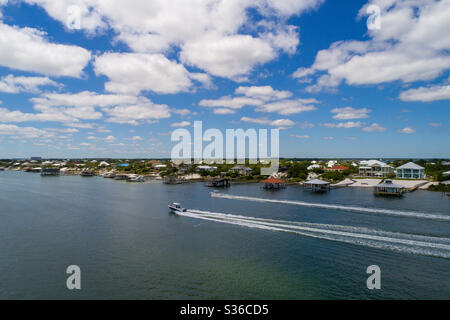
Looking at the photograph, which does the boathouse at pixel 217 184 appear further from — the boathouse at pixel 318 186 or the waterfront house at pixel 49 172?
the waterfront house at pixel 49 172

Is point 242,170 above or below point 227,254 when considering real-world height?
above

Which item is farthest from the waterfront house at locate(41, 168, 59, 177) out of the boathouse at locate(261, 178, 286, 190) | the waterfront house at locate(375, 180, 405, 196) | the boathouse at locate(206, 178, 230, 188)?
the waterfront house at locate(375, 180, 405, 196)

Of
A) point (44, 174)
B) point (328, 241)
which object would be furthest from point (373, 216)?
point (44, 174)

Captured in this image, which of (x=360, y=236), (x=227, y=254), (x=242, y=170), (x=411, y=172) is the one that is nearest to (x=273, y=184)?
(x=242, y=170)

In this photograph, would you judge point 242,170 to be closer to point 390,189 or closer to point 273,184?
point 273,184

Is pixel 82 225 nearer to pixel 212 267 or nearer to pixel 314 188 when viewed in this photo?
pixel 212 267
